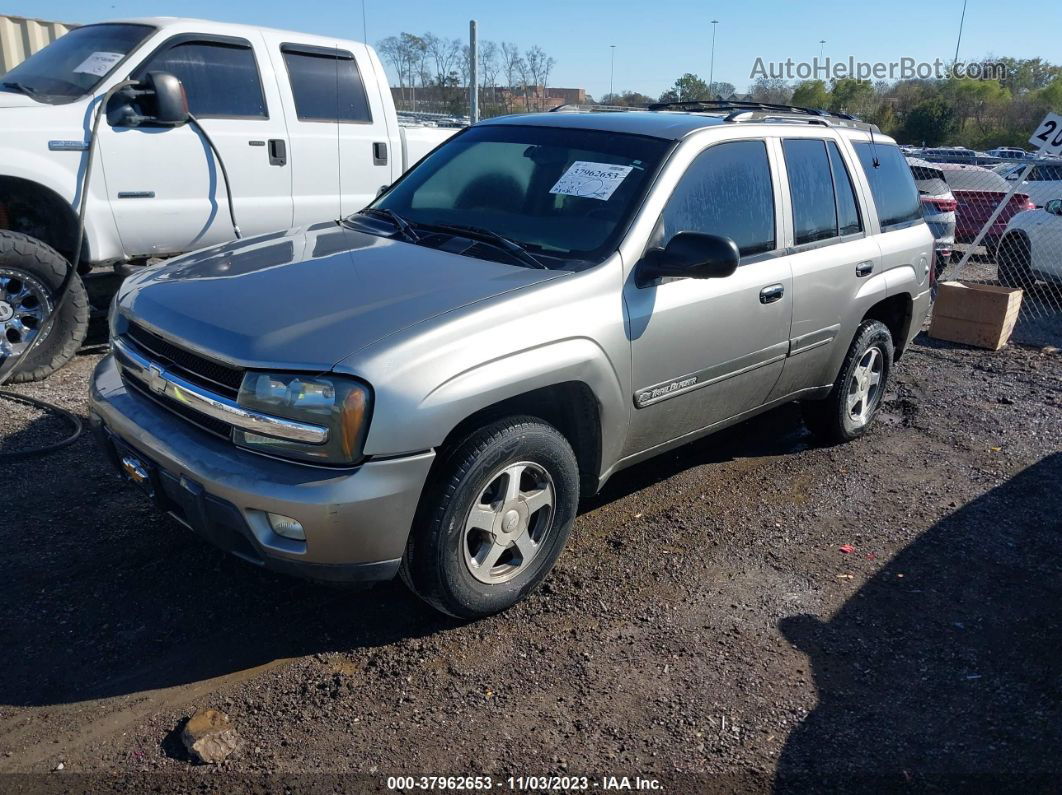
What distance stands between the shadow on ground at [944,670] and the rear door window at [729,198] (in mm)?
1702

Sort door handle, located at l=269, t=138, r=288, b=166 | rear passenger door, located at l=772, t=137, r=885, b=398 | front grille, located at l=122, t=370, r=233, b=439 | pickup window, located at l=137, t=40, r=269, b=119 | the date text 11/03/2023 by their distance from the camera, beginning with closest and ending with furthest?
the date text 11/03/2023 < front grille, located at l=122, t=370, r=233, b=439 < rear passenger door, located at l=772, t=137, r=885, b=398 < pickup window, located at l=137, t=40, r=269, b=119 < door handle, located at l=269, t=138, r=288, b=166

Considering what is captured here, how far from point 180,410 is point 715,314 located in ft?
7.43

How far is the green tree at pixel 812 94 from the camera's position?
142ft

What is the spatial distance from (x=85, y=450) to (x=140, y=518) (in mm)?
937

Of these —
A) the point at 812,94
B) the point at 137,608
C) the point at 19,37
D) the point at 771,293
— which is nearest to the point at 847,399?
the point at 771,293

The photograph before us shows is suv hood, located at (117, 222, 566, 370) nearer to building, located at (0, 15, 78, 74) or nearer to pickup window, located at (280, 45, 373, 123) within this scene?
pickup window, located at (280, 45, 373, 123)

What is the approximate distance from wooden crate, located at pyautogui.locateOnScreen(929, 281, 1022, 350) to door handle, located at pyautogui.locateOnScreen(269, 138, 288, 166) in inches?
247

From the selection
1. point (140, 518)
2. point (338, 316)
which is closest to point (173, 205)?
point (140, 518)

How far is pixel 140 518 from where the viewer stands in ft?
13.3

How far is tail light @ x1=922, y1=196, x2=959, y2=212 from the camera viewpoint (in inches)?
452

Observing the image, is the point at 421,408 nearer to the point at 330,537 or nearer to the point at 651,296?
the point at 330,537

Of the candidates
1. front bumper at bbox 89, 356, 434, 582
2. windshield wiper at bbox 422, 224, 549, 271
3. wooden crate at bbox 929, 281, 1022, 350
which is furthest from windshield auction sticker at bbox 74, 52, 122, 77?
wooden crate at bbox 929, 281, 1022, 350

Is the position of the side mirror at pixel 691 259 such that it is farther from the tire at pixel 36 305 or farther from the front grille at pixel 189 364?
the tire at pixel 36 305

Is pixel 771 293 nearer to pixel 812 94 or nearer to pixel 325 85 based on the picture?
pixel 325 85
